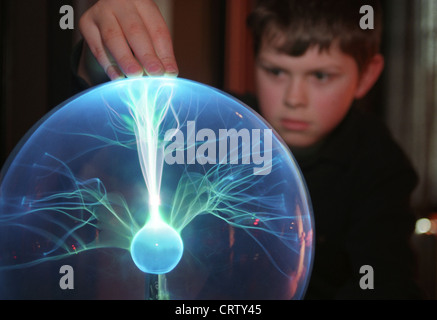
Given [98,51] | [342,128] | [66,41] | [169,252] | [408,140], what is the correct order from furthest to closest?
[408,140], [342,128], [66,41], [98,51], [169,252]

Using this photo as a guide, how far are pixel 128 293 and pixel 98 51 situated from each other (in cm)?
33

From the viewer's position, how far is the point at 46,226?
0.46m

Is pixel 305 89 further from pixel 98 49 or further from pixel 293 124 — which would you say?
pixel 98 49

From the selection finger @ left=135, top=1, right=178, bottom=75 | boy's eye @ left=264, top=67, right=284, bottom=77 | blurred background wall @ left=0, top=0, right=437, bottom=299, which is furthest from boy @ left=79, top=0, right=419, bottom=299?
finger @ left=135, top=1, right=178, bottom=75

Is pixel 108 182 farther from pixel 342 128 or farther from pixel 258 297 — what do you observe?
pixel 342 128

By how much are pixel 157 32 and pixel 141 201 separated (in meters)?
0.25

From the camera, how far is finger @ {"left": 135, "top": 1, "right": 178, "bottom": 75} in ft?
1.83

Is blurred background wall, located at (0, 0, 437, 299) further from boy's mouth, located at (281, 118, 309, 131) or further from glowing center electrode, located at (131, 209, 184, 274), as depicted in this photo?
glowing center electrode, located at (131, 209, 184, 274)

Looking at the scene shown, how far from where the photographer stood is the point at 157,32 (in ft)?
1.88

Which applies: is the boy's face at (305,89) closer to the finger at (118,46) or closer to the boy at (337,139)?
the boy at (337,139)

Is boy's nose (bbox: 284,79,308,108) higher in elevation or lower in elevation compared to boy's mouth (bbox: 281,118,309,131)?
higher

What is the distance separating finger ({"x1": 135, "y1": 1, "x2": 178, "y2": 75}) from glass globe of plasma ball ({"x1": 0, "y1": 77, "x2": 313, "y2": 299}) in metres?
0.09

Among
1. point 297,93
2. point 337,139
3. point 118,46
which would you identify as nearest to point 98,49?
point 118,46
